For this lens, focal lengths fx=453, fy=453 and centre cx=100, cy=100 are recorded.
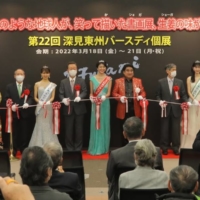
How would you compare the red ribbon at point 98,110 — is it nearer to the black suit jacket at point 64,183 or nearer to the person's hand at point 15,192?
the black suit jacket at point 64,183

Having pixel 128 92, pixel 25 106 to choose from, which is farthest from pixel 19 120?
pixel 128 92

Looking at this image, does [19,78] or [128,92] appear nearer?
[19,78]

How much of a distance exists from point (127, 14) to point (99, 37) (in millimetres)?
668

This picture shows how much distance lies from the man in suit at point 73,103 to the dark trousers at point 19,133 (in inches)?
28.5

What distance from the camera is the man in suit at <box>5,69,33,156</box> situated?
7855 mm

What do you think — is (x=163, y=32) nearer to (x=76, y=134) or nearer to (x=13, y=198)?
(x=76, y=134)

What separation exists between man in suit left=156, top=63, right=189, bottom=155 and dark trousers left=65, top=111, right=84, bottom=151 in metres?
1.43

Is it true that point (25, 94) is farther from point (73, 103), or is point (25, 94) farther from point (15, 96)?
point (73, 103)

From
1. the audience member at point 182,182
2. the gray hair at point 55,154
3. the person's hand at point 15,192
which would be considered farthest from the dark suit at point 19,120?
the person's hand at point 15,192

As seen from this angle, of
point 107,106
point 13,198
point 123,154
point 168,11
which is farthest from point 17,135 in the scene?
point 13,198

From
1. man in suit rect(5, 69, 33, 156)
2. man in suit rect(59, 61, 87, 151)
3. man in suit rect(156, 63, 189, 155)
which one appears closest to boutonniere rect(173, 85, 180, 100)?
man in suit rect(156, 63, 189, 155)

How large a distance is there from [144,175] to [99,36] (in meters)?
5.30

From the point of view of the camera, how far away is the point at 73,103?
7.95 m

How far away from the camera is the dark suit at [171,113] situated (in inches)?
311
